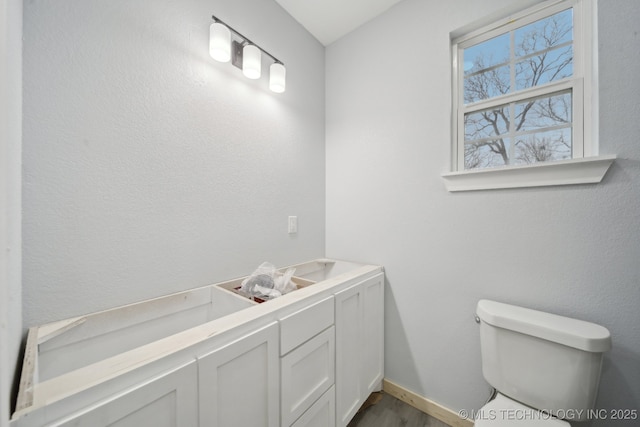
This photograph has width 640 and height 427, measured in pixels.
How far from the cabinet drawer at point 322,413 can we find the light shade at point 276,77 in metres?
1.63

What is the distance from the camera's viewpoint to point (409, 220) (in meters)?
1.44

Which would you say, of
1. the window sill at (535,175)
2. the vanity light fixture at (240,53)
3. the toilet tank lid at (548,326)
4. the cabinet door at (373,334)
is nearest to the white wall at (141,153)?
the vanity light fixture at (240,53)

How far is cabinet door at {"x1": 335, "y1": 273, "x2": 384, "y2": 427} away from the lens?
44.4 inches

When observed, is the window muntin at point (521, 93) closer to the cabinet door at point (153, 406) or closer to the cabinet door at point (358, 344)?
the cabinet door at point (358, 344)

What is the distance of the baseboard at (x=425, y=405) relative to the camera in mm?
1267

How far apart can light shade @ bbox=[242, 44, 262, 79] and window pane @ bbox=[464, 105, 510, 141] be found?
4.04 ft

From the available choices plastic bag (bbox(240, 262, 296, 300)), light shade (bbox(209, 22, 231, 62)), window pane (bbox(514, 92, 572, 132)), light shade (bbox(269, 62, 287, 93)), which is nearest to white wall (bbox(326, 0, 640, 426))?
window pane (bbox(514, 92, 572, 132))

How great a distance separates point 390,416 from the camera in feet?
4.44

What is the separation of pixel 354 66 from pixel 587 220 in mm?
1597

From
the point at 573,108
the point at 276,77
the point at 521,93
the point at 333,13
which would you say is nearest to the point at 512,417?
the point at 573,108

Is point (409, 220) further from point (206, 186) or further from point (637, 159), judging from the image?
point (206, 186)

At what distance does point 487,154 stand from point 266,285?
1.40 m

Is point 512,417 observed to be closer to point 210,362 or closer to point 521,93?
point 210,362

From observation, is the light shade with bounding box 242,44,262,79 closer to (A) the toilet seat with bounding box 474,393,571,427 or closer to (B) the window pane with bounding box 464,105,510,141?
(B) the window pane with bounding box 464,105,510,141
